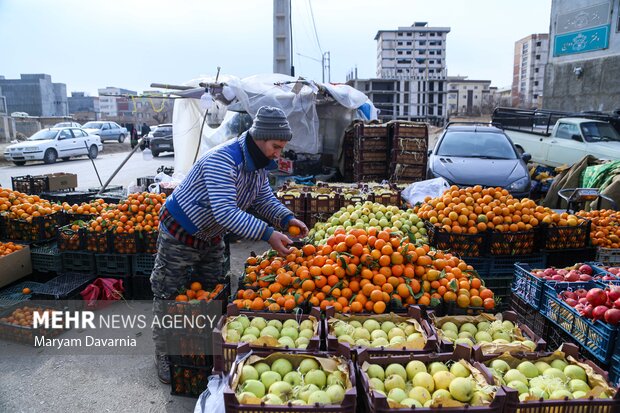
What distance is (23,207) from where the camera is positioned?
6.03m

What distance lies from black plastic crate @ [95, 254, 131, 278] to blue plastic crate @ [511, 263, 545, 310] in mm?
4358

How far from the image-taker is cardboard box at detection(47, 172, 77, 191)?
9109 mm

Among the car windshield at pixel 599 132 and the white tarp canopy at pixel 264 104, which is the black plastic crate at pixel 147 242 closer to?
the white tarp canopy at pixel 264 104

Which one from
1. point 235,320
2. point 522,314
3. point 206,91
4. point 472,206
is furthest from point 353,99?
point 235,320

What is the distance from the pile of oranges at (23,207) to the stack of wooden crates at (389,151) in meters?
7.23

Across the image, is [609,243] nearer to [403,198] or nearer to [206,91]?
[403,198]

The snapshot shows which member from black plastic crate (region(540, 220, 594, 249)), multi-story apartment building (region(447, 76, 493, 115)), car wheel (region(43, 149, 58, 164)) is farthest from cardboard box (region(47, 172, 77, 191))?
multi-story apartment building (region(447, 76, 493, 115))

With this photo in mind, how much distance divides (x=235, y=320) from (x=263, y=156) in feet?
4.02

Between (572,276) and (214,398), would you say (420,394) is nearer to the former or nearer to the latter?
(214,398)

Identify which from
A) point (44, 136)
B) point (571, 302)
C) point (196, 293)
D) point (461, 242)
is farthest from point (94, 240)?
point (44, 136)

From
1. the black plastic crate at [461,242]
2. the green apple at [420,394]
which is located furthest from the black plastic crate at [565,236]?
the green apple at [420,394]

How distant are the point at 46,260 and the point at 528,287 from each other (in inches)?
215

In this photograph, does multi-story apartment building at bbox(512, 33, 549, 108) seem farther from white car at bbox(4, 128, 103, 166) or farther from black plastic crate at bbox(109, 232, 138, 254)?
black plastic crate at bbox(109, 232, 138, 254)

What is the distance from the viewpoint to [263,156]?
343 centimetres
